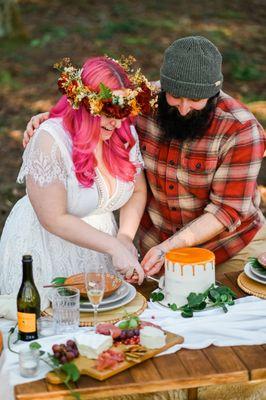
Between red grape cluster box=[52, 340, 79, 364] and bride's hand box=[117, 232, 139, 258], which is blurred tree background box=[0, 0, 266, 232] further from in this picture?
red grape cluster box=[52, 340, 79, 364]

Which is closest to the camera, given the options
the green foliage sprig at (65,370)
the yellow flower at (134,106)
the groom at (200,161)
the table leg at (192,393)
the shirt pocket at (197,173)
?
the green foliage sprig at (65,370)

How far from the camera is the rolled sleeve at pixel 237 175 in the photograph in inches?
167

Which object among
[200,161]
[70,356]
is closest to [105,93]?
[200,161]

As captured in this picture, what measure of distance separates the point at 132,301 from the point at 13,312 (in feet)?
1.77

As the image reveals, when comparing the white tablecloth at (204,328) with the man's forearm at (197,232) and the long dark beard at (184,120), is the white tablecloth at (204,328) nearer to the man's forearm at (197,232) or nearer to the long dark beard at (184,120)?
the man's forearm at (197,232)

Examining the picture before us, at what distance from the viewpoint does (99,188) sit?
4184 mm

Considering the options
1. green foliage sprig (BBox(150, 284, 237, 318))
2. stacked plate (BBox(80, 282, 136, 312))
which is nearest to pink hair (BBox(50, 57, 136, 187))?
stacked plate (BBox(80, 282, 136, 312))

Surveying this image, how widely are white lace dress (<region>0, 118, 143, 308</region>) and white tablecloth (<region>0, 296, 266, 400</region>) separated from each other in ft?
2.11

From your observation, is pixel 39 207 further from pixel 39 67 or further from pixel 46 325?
pixel 39 67

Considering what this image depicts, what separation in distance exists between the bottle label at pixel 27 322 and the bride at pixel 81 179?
0.37m

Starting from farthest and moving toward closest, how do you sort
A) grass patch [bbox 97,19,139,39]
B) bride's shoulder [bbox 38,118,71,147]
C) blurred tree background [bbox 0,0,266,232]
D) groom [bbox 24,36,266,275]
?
grass patch [bbox 97,19,139,39] → blurred tree background [bbox 0,0,266,232] → groom [bbox 24,36,266,275] → bride's shoulder [bbox 38,118,71,147]

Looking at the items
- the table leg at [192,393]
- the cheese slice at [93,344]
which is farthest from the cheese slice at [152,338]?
the table leg at [192,393]

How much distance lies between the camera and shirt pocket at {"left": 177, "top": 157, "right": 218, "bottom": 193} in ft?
14.3

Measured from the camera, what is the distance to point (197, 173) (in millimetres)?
4402
